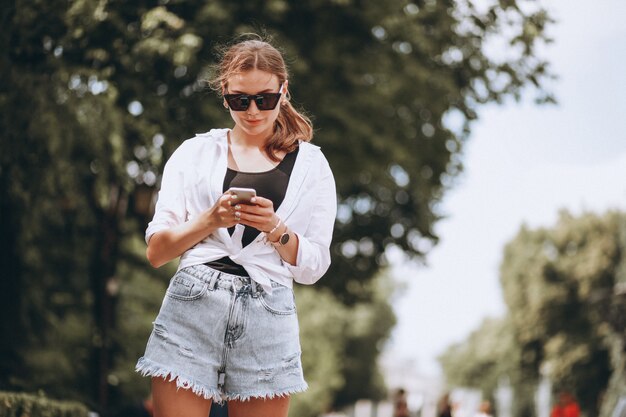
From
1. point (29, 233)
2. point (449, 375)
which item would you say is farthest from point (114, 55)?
point (449, 375)

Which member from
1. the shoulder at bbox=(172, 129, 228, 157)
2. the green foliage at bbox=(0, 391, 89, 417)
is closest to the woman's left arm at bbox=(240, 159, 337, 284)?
the shoulder at bbox=(172, 129, 228, 157)

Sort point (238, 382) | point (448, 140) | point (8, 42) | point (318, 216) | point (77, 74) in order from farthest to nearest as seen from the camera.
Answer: point (448, 140), point (77, 74), point (8, 42), point (318, 216), point (238, 382)

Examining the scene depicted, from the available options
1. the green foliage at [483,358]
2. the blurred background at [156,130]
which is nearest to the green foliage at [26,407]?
the blurred background at [156,130]

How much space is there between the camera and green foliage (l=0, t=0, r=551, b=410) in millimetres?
11938

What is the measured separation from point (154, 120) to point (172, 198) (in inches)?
403

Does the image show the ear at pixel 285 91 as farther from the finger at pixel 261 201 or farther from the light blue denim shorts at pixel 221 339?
the light blue denim shorts at pixel 221 339

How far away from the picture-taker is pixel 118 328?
22.2 metres

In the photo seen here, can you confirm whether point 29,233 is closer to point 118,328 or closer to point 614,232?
point 118,328

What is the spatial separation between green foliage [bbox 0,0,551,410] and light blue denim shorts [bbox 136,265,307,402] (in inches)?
228

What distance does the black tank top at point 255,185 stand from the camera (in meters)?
3.60

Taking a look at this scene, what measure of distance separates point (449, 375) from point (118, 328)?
58939 mm

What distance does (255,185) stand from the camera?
3.66 meters

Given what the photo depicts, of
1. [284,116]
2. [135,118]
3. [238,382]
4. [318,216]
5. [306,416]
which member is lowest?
[306,416]

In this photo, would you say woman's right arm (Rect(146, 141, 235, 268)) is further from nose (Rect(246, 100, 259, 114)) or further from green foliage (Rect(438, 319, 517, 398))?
green foliage (Rect(438, 319, 517, 398))
